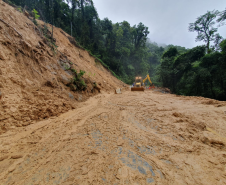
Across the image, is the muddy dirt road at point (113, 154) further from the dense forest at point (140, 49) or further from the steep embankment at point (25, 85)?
the dense forest at point (140, 49)

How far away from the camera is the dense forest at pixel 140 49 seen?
10.0 m

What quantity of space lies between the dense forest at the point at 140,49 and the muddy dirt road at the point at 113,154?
897 centimetres

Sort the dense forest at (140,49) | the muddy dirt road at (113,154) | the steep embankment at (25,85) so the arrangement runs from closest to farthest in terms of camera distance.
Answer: the muddy dirt road at (113,154)
the steep embankment at (25,85)
the dense forest at (140,49)

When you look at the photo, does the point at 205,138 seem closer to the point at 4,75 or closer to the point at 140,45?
the point at 4,75

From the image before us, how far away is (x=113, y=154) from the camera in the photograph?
1715mm

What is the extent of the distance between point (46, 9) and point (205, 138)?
71.0ft

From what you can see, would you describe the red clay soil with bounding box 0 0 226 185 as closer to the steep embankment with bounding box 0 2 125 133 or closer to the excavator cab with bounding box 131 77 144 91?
the steep embankment with bounding box 0 2 125 133

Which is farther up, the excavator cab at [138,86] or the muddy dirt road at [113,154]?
the excavator cab at [138,86]

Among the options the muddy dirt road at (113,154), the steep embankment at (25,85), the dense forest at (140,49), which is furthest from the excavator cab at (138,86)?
the muddy dirt road at (113,154)

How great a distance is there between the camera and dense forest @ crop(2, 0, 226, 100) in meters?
10.0

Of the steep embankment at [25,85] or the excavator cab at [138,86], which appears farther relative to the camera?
the excavator cab at [138,86]

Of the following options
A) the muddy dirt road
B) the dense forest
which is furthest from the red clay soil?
the dense forest

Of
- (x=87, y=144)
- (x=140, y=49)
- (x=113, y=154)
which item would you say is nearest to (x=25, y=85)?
(x=87, y=144)

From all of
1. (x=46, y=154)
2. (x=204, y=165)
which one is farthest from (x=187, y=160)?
(x=46, y=154)
